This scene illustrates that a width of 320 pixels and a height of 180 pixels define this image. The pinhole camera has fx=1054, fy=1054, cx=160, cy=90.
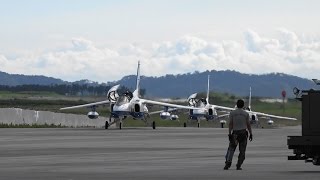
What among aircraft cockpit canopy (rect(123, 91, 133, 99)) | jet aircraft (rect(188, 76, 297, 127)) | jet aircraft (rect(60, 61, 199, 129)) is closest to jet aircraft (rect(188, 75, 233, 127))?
jet aircraft (rect(188, 76, 297, 127))

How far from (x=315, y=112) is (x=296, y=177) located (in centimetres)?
301

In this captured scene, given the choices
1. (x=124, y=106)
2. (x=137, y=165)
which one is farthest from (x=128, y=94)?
(x=137, y=165)

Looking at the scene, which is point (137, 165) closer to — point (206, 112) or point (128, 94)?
point (128, 94)

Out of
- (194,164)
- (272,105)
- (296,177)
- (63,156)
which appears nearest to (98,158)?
(63,156)

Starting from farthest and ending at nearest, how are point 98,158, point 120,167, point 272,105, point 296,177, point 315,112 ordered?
point 272,105 < point 98,158 < point 120,167 < point 315,112 < point 296,177

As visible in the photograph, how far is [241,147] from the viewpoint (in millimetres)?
26906

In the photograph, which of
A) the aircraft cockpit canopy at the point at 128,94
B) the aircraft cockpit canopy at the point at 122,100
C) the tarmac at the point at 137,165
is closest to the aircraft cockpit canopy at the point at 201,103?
the aircraft cockpit canopy at the point at 128,94

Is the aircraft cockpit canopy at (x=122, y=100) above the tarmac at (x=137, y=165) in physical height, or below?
above

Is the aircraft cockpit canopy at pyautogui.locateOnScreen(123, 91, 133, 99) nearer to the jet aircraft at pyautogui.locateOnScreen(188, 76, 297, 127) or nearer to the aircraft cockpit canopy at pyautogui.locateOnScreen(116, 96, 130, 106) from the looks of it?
the aircraft cockpit canopy at pyautogui.locateOnScreen(116, 96, 130, 106)

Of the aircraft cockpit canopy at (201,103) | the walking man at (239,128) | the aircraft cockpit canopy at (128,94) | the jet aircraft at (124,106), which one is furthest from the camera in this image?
the aircraft cockpit canopy at (201,103)

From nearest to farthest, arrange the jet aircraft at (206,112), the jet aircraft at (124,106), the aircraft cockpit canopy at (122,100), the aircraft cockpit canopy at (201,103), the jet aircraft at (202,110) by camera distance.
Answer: the jet aircraft at (124,106) → the aircraft cockpit canopy at (122,100) → the jet aircraft at (206,112) → the jet aircraft at (202,110) → the aircraft cockpit canopy at (201,103)

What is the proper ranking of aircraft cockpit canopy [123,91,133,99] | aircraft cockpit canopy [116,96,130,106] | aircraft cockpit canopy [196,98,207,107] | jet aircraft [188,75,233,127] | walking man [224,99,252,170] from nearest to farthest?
walking man [224,99,252,170] < aircraft cockpit canopy [116,96,130,106] < aircraft cockpit canopy [123,91,133,99] < jet aircraft [188,75,233,127] < aircraft cockpit canopy [196,98,207,107]

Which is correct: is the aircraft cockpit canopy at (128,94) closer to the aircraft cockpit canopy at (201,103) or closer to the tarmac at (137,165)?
the aircraft cockpit canopy at (201,103)

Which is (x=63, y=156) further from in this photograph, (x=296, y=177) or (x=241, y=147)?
(x=296, y=177)
